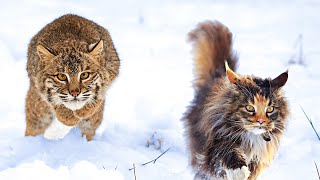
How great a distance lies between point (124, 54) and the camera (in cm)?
1026

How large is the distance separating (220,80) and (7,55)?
179 inches

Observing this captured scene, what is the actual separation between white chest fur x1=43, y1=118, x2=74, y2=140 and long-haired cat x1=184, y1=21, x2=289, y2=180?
63.4 inches

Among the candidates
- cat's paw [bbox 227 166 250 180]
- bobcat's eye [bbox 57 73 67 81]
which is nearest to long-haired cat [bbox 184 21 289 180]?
cat's paw [bbox 227 166 250 180]

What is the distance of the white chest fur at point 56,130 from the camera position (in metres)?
7.05

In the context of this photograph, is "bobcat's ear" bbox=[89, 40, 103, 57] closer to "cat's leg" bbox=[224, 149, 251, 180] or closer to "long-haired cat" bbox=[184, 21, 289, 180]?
"long-haired cat" bbox=[184, 21, 289, 180]

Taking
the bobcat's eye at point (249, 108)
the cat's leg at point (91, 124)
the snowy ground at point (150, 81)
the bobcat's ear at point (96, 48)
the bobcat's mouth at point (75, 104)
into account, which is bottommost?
the snowy ground at point (150, 81)

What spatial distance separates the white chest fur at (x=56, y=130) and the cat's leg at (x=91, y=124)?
39 cm

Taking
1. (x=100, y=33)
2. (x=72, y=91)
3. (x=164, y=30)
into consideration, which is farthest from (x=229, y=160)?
(x=164, y=30)

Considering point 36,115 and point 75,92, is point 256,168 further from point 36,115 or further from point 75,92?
point 36,115

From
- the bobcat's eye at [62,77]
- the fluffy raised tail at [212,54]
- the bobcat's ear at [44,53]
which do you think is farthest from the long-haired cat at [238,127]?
the bobcat's ear at [44,53]

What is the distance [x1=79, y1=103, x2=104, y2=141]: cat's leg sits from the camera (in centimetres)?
665

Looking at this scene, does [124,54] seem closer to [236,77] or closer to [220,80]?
[220,80]

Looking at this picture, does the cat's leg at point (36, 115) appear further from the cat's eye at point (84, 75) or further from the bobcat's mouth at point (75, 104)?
the cat's eye at point (84, 75)

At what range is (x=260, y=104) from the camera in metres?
5.12
